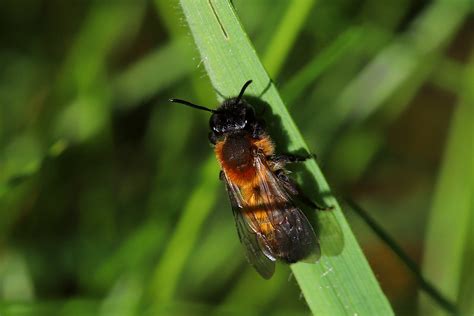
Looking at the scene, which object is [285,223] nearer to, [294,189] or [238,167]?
[294,189]

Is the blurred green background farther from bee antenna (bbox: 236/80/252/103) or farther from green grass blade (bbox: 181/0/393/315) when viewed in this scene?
green grass blade (bbox: 181/0/393/315)

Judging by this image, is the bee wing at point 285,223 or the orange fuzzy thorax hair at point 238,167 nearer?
the bee wing at point 285,223

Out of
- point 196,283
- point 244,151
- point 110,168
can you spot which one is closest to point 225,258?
point 196,283

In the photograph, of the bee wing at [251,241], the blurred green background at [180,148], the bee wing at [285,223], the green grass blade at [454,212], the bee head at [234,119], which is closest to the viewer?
the bee wing at [285,223]

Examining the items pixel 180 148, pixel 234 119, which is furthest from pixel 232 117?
pixel 180 148

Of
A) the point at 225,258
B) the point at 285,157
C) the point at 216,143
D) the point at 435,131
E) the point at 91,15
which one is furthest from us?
the point at 435,131

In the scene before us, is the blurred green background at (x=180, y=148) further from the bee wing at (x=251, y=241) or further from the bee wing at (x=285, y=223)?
the bee wing at (x=285, y=223)

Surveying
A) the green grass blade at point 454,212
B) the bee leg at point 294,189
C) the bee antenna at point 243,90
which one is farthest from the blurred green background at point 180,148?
the bee antenna at point 243,90

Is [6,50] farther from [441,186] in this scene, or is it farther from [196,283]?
[441,186]
